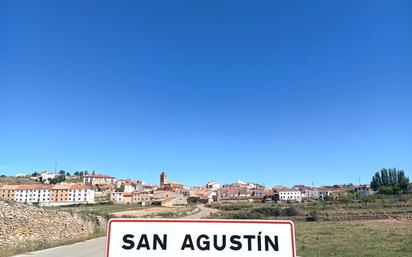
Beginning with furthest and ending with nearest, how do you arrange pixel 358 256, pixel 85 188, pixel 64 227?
pixel 85 188
pixel 64 227
pixel 358 256

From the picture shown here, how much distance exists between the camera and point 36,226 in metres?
21.4

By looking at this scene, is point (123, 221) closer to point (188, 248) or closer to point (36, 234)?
point (188, 248)

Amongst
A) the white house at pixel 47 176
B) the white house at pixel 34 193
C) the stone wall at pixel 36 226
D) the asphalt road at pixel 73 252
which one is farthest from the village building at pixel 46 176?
the asphalt road at pixel 73 252

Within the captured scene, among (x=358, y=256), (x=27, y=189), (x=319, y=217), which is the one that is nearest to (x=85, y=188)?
(x=27, y=189)

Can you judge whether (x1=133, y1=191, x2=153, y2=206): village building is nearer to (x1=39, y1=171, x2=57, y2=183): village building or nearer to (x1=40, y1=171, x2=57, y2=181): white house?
(x1=39, y1=171, x2=57, y2=183): village building

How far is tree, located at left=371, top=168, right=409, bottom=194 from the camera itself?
127m

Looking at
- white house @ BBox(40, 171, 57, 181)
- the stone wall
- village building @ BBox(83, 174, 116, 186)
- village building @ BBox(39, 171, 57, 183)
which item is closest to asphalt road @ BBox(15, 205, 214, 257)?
the stone wall

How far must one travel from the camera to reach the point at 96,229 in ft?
108

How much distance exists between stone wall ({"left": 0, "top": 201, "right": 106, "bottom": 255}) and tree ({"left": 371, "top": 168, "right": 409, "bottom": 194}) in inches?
4816

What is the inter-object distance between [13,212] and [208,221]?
20298 millimetres

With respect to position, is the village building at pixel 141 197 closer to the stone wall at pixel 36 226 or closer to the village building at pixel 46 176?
the village building at pixel 46 176

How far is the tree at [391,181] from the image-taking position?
127 metres

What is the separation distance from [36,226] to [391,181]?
5448 inches

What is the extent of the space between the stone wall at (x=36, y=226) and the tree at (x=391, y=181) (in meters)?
122
